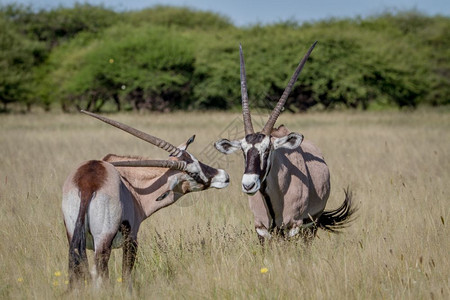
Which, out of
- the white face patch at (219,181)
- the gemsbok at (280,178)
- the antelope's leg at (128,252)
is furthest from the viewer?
the white face patch at (219,181)

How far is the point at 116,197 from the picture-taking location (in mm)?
4094

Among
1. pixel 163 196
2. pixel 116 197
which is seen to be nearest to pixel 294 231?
pixel 163 196

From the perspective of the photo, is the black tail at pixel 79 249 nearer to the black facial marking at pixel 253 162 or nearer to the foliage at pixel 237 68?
the black facial marking at pixel 253 162

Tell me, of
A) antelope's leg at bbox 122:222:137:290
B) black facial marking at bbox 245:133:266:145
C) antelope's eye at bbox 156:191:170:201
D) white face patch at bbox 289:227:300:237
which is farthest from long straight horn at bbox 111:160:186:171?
white face patch at bbox 289:227:300:237

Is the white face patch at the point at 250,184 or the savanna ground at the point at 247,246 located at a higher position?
the white face patch at the point at 250,184

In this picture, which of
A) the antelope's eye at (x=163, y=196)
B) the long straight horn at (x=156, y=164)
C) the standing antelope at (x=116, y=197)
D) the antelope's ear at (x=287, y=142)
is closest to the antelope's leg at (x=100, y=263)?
the standing antelope at (x=116, y=197)

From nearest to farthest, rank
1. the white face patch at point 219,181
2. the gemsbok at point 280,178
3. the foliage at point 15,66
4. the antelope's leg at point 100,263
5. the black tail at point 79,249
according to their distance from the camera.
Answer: the black tail at point 79,249
the antelope's leg at point 100,263
the gemsbok at point 280,178
the white face patch at point 219,181
the foliage at point 15,66

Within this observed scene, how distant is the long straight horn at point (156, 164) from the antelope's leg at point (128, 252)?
17.9 inches

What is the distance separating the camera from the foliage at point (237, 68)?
30984 mm

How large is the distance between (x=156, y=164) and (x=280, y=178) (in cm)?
117

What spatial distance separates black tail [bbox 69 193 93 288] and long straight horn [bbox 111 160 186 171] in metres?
0.47

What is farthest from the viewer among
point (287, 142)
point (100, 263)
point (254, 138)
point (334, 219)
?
point (334, 219)

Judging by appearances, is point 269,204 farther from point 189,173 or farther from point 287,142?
point 189,173

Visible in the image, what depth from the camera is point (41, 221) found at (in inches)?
237
